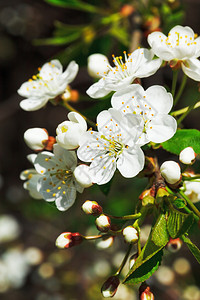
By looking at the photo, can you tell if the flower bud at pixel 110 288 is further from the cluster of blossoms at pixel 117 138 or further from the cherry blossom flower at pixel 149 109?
the cherry blossom flower at pixel 149 109

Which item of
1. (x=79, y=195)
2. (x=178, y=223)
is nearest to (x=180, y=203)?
(x=178, y=223)

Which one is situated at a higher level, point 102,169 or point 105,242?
point 102,169

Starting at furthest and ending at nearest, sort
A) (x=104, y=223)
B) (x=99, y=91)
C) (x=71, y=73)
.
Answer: (x=71, y=73)
(x=99, y=91)
(x=104, y=223)

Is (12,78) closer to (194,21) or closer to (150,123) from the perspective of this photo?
(194,21)

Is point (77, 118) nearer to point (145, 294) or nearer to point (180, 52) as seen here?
point (180, 52)

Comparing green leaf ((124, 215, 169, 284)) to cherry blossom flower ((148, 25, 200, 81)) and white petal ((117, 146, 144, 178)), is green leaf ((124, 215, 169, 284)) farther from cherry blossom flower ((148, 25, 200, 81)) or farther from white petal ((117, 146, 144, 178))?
cherry blossom flower ((148, 25, 200, 81))

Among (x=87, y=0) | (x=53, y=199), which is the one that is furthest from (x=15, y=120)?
(x=53, y=199)
